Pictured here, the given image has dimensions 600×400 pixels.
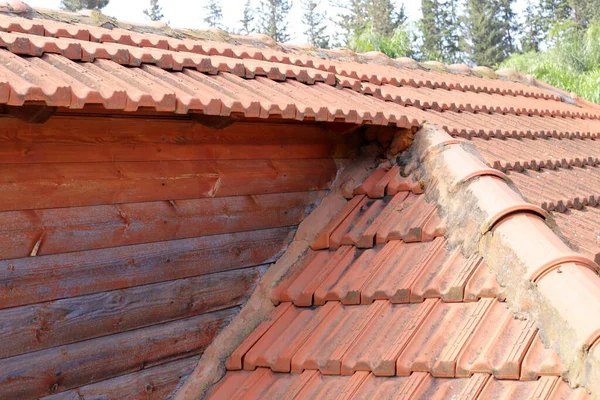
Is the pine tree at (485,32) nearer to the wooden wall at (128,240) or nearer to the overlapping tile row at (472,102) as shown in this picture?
the overlapping tile row at (472,102)

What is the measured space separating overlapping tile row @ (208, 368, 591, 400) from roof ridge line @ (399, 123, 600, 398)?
4.7 inches

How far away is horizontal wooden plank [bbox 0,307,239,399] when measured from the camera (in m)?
2.34

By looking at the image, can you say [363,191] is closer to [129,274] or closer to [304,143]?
[304,143]

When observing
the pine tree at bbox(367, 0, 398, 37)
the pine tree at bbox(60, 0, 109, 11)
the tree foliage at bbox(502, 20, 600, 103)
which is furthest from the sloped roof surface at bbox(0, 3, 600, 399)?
the pine tree at bbox(367, 0, 398, 37)

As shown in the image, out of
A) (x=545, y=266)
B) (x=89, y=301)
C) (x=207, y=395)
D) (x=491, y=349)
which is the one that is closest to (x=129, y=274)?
(x=89, y=301)

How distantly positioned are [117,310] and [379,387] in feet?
3.54

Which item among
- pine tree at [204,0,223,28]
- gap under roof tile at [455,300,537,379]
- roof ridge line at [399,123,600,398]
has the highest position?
roof ridge line at [399,123,600,398]

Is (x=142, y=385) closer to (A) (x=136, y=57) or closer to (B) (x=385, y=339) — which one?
(B) (x=385, y=339)

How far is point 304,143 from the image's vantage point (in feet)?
11.4

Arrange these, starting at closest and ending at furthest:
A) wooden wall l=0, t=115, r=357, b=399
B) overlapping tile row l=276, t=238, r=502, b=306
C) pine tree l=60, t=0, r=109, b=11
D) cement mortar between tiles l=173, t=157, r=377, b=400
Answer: wooden wall l=0, t=115, r=357, b=399 → overlapping tile row l=276, t=238, r=502, b=306 → cement mortar between tiles l=173, t=157, r=377, b=400 → pine tree l=60, t=0, r=109, b=11

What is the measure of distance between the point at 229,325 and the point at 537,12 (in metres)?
46.5

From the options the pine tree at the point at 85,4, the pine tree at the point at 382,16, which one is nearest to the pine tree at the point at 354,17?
the pine tree at the point at 382,16

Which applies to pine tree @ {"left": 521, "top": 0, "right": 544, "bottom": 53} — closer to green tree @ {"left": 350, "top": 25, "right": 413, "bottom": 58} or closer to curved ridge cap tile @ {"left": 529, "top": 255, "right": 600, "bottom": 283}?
green tree @ {"left": 350, "top": 25, "right": 413, "bottom": 58}

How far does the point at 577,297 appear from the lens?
2.29 metres
